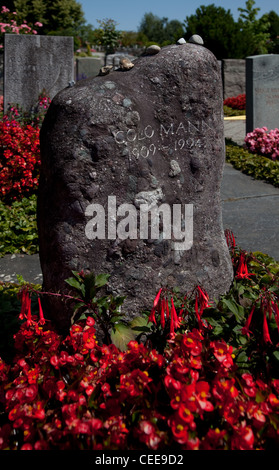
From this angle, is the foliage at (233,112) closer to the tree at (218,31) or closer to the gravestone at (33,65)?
the tree at (218,31)

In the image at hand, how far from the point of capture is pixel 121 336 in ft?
6.74

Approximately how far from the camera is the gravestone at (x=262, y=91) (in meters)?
9.20

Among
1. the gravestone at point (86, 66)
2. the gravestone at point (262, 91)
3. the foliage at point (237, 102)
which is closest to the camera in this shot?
the gravestone at point (262, 91)

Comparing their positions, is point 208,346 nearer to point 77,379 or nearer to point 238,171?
point 77,379

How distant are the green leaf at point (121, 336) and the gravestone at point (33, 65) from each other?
678cm

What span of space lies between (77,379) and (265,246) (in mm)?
3153

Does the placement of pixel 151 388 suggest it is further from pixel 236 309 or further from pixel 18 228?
pixel 18 228

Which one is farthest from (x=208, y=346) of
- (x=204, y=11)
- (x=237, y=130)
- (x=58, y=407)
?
(x=204, y=11)

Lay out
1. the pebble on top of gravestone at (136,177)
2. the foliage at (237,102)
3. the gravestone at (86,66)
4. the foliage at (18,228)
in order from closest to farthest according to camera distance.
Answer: the pebble on top of gravestone at (136,177), the foliage at (18,228), the foliage at (237,102), the gravestone at (86,66)

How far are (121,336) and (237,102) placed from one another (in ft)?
49.1

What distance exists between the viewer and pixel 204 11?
19.2 meters

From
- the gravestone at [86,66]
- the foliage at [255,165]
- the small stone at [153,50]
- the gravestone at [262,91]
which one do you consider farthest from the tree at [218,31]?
the small stone at [153,50]

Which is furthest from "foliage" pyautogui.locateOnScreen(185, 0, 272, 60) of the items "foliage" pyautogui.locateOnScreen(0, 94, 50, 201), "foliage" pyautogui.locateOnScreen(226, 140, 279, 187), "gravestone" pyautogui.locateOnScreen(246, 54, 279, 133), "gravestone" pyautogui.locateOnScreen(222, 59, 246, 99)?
"foliage" pyautogui.locateOnScreen(0, 94, 50, 201)

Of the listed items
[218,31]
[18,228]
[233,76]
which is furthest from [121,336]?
[218,31]
